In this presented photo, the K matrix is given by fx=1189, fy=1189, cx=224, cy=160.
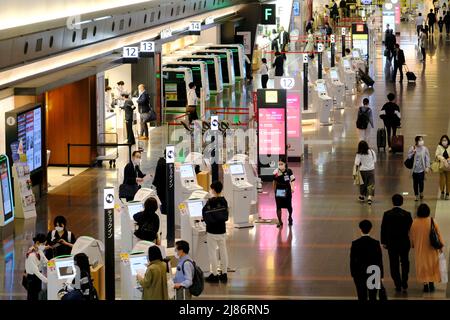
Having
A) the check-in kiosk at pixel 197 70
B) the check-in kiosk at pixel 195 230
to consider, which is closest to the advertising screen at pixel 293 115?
the check-in kiosk at pixel 195 230

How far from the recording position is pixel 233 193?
20.5 m

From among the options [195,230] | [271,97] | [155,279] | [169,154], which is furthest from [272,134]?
[155,279]

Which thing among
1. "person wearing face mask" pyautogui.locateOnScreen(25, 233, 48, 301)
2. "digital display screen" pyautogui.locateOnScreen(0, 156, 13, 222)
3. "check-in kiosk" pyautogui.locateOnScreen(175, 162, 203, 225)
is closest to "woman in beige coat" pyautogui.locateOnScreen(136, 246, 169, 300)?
"person wearing face mask" pyautogui.locateOnScreen(25, 233, 48, 301)

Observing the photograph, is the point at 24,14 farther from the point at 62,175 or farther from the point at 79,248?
the point at 79,248

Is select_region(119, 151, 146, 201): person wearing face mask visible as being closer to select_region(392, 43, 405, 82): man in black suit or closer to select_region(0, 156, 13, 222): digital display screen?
select_region(0, 156, 13, 222): digital display screen

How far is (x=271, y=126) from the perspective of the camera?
25500 millimetres

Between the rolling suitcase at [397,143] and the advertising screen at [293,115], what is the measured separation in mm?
2360

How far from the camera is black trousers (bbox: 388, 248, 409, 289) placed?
15.5 metres

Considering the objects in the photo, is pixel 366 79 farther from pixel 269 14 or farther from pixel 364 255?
pixel 364 255

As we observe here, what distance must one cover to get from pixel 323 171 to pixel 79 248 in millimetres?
12129

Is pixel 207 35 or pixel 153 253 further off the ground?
pixel 207 35

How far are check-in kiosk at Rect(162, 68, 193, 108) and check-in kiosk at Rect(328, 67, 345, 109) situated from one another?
4619mm

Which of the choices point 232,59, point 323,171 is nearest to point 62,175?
point 323,171

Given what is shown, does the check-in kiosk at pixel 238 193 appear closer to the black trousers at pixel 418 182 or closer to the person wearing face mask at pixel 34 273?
the black trousers at pixel 418 182
